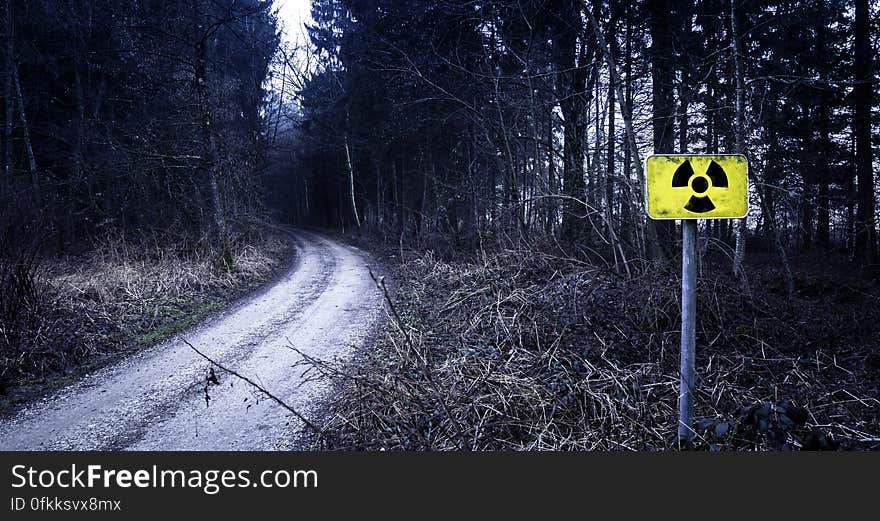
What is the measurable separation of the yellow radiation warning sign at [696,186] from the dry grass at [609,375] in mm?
1385

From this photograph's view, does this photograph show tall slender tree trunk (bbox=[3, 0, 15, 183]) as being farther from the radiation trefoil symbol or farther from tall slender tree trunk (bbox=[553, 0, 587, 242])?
the radiation trefoil symbol

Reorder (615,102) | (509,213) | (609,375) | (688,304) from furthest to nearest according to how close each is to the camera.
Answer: (509,213) < (615,102) < (609,375) < (688,304)

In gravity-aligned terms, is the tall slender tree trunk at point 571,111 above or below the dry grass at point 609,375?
above

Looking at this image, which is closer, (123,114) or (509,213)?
(509,213)

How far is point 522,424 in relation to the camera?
10.9 ft

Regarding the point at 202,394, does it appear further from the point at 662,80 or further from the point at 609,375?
the point at 662,80

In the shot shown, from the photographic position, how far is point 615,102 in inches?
338

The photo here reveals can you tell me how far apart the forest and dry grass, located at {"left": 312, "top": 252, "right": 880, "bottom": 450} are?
32 mm

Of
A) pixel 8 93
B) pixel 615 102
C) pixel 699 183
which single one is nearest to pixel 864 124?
pixel 615 102

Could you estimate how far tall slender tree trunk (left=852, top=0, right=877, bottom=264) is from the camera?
449 inches

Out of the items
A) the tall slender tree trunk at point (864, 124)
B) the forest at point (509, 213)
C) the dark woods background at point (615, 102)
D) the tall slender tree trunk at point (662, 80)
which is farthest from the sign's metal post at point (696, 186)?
the tall slender tree trunk at point (864, 124)

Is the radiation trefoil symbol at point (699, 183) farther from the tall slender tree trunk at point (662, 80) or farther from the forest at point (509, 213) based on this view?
the tall slender tree trunk at point (662, 80)

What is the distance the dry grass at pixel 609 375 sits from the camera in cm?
309

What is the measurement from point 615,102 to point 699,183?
7.28 m
